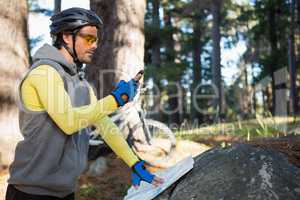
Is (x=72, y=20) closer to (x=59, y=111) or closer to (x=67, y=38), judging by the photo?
(x=67, y=38)

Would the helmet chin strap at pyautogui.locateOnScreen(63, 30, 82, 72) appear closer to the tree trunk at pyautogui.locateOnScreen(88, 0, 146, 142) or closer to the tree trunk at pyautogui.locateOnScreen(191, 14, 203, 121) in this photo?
the tree trunk at pyautogui.locateOnScreen(88, 0, 146, 142)

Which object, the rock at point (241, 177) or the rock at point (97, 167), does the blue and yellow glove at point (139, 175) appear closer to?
the rock at point (241, 177)

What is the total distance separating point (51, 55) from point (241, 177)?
5.08ft

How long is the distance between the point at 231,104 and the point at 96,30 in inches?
2021

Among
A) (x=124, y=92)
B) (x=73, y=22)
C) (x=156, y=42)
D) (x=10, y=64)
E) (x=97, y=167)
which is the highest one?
(x=156, y=42)

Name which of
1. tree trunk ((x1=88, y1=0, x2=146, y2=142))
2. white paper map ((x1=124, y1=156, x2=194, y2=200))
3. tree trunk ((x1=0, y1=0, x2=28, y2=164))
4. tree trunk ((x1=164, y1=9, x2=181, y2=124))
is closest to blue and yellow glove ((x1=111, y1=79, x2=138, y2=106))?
white paper map ((x1=124, y1=156, x2=194, y2=200))

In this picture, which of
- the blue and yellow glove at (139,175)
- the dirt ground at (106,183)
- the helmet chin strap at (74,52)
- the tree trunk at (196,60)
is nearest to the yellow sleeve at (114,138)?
the blue and yellow glove at (139,175)

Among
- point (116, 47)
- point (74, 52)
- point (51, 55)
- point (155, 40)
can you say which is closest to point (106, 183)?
point (116, 47)

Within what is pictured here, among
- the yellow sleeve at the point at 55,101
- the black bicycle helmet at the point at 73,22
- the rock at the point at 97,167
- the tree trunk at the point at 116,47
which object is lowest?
the rock at the point at 97,167

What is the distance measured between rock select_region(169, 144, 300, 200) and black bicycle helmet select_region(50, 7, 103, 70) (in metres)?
1.25

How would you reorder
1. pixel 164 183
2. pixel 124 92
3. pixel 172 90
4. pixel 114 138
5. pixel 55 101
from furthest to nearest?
1. pixel 172 90
2. pixel 164 183
3. pixel 114 138
4. pixel 124 92
5. pixel 55 101

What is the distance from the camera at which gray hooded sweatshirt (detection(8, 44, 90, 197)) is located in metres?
2.33

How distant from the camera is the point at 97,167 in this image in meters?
6.46

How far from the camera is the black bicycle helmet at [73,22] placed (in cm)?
260
